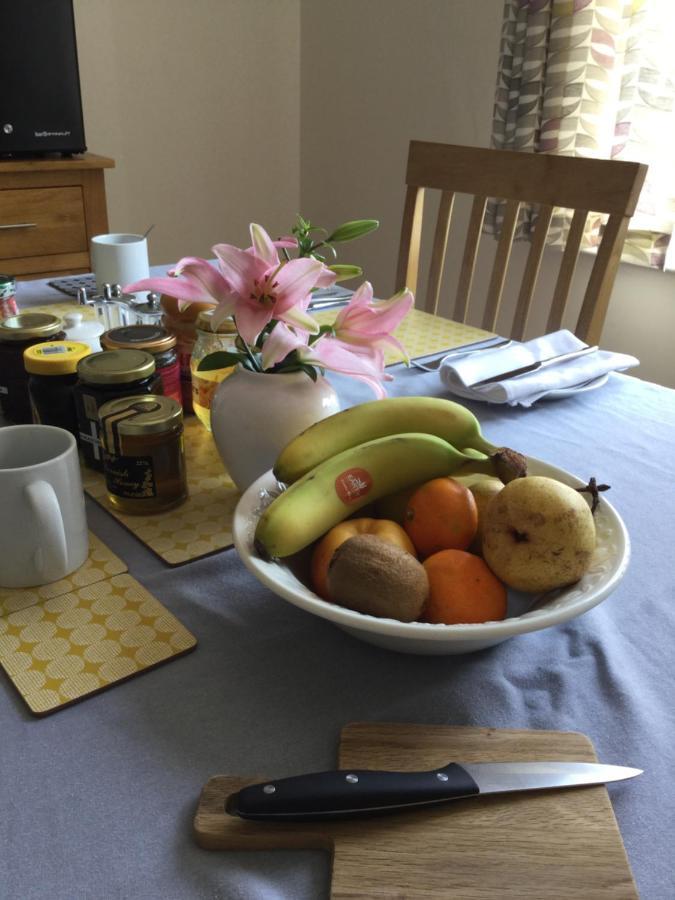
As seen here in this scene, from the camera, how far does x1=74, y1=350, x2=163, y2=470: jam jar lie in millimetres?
689

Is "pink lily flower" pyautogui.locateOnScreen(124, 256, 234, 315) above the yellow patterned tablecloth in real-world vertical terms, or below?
above

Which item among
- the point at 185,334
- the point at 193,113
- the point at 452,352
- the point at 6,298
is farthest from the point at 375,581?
the point at 193,113

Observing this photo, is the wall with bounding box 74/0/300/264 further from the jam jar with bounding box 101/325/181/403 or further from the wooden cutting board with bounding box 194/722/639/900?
the wooden cutting board with bounding box 194/722/639/900

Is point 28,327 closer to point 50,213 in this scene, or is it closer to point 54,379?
point 54,379

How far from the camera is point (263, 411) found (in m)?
0.66

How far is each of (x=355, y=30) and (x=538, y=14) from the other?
888 millimetres

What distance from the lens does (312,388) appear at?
676 mm

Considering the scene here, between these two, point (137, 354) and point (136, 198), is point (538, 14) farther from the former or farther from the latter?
point (137, 354)

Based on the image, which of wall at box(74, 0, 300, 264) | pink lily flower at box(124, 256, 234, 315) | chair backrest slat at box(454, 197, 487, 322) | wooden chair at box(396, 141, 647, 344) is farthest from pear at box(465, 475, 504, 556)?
wall at box(74, 0, 300, 264)

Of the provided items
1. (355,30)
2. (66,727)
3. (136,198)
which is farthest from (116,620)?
(355,30)

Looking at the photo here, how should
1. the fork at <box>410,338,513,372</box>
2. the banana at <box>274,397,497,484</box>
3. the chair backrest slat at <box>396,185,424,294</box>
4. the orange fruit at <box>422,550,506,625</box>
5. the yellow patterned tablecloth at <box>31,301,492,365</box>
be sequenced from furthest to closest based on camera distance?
the chair backrest slat at <box>396,185,424,294</box>
the yellow patterned tablecloth at <box>31,301,492,365</box>
the fork at <box>410,338,513,372</box>
the banana at <box>274,397,497,484</box>
the orange fruit at <box>422,550,506,625</box>

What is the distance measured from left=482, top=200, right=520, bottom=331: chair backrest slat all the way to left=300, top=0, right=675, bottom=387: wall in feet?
2.46

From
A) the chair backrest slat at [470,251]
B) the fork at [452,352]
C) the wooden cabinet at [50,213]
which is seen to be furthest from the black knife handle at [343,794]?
the wooden cabinet at [50,213]

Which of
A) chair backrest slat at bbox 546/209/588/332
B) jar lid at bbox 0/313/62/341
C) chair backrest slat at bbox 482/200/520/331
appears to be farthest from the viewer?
chair backrest slat at bbox 482/200/520/331
